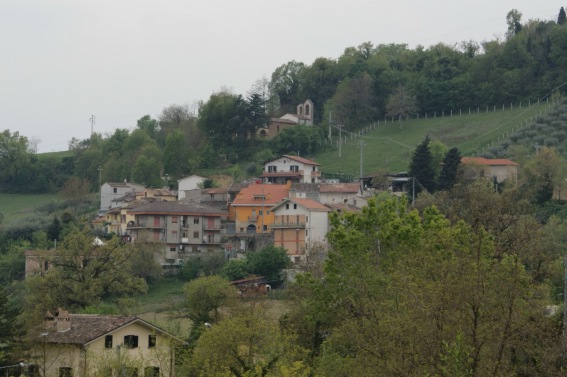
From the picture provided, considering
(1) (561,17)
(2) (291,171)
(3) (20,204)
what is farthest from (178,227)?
(1) (561,17)

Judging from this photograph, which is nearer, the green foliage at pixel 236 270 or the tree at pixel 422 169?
the green foliage at pixel 236 270

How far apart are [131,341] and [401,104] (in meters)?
78.5

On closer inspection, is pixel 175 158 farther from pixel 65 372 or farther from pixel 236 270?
pixel 65 372

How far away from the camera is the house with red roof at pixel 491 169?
281 feet

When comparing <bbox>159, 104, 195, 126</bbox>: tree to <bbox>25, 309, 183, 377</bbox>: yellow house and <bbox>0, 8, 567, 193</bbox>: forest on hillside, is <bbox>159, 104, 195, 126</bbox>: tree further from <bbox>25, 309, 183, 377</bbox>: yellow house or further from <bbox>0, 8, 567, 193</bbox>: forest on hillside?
<bbox>25, 309, 183, 377</bbox>: yellow house

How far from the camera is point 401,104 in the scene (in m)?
120

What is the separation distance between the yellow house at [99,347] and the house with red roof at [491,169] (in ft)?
143

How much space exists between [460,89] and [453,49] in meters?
11.4

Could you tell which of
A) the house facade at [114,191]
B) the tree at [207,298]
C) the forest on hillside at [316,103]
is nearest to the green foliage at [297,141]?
Answer: the forest on hillside at [316,103]

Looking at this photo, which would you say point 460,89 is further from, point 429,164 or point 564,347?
point 564,347

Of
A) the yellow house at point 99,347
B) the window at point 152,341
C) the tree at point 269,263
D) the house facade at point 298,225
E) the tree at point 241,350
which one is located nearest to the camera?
the tree at point 241,350

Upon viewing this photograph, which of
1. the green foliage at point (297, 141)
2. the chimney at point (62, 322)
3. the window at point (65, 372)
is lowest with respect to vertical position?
the window at point (65, 372)

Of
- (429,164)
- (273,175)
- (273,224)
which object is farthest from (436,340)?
(273,175)

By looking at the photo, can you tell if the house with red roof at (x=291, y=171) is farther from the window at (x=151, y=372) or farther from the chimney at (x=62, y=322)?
the window at (x=151, y=372)
